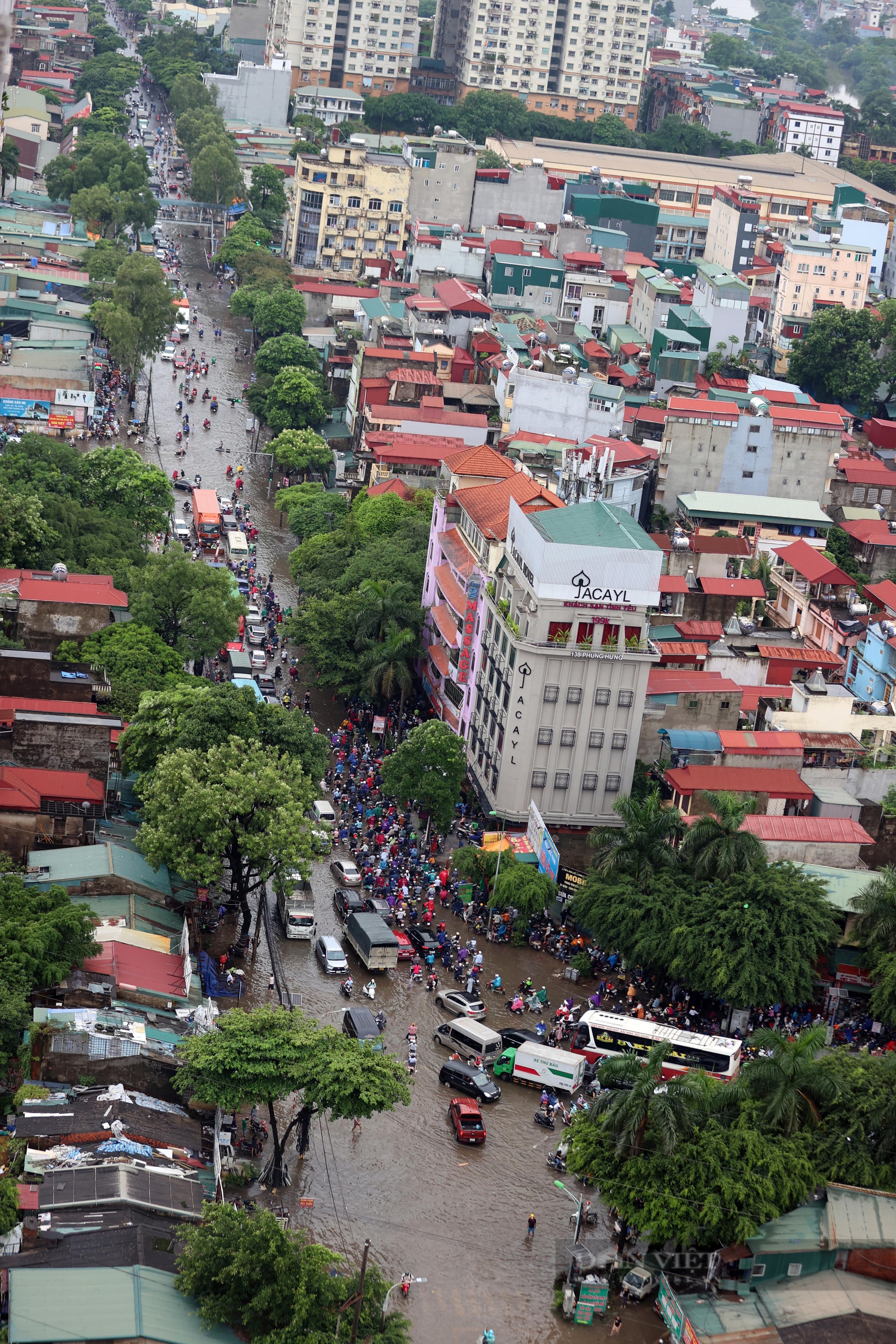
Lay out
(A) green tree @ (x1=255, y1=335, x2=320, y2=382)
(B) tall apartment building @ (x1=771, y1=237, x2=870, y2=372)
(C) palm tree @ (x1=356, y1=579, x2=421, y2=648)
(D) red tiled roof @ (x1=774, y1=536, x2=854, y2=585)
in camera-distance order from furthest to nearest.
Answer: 1. (B) tall apartment building @ (x1=771, y1=237, x2=870, y2=372)
2. (A) green tree @ (x1=255, y1=335, x2=320, y2=382)
3. (D) red tiled roof @ (x1=774, y1=536, x2=854, y2=585)
4. (C) palm tree @ (x1=356, y1=579, x2=421, y2=648)

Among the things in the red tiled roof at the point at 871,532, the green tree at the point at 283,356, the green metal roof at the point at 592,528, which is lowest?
the red tiled roof at the point at 871,532

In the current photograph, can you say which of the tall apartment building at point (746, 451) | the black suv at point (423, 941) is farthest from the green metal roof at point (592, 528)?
the tall apartment building at point (746, 451)

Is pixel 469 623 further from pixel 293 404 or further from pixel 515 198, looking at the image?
pixel 515 198

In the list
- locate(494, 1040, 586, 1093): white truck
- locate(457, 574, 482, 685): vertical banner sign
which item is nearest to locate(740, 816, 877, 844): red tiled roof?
locate(494, 1040, 586, 1093): white truck

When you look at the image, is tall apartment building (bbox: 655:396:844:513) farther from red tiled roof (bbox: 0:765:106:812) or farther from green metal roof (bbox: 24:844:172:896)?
green metal roof (bbox: 24:844:172:896)

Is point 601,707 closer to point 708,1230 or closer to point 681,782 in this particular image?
point 681,782

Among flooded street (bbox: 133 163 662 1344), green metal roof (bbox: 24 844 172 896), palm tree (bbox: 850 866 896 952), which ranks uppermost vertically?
palm tree (bbox: 850 866 896 952)

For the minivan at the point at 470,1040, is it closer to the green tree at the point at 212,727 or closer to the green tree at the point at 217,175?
the green tree at the point at 212,727
